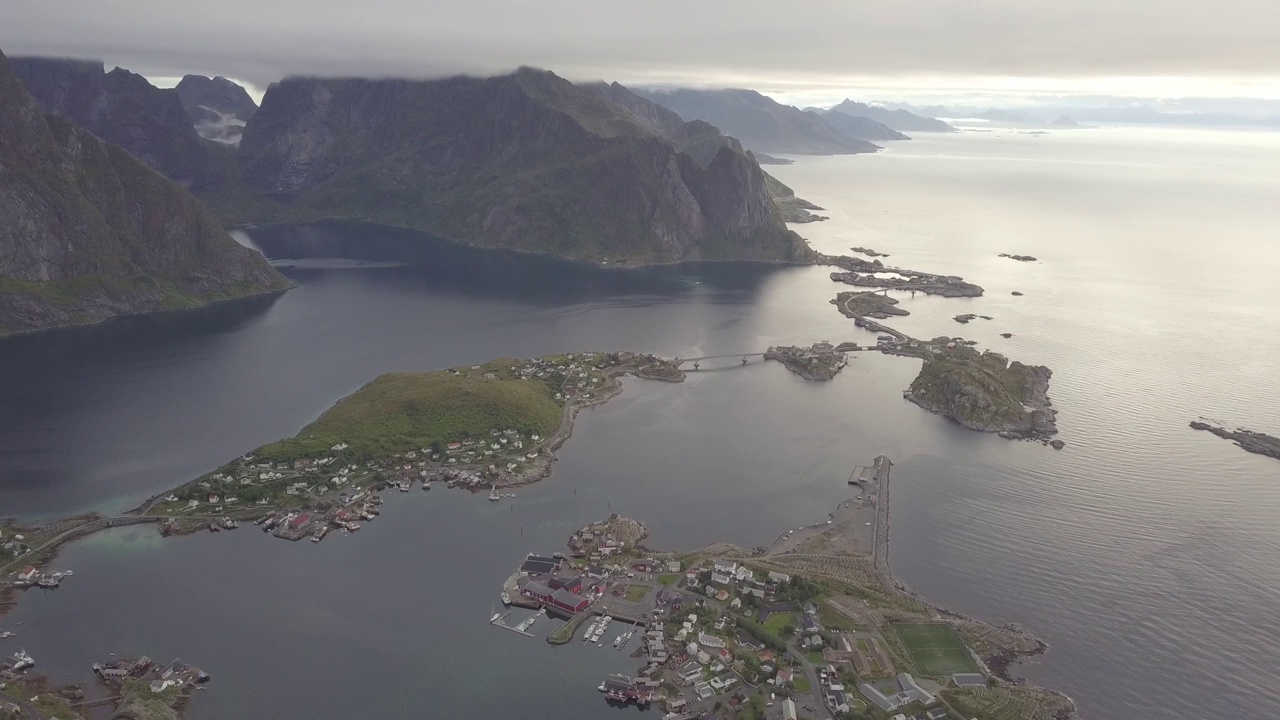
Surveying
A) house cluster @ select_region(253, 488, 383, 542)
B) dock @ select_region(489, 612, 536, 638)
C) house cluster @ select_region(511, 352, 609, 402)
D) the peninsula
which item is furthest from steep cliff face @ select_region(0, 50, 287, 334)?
the peninsula

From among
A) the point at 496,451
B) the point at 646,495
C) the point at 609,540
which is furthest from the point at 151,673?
the point at 646,495

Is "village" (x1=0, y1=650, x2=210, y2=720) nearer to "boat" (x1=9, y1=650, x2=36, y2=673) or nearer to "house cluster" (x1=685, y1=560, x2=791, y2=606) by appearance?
"boat" (x1=9, y1=650, x2=36, y2=673)

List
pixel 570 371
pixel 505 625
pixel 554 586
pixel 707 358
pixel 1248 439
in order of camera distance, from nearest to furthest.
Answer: pixel 505 625 → pixel 554 586 → pixel 1248 439 → pixel 570 371 → pixel 707 358

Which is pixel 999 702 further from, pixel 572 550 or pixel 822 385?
pixel 822 385

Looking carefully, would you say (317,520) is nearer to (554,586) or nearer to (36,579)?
(36,579)

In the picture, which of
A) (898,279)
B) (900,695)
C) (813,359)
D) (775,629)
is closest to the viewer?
(900,695)

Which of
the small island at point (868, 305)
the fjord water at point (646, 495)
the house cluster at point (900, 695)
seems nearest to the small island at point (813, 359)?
the fjord water at point (646, 495)
